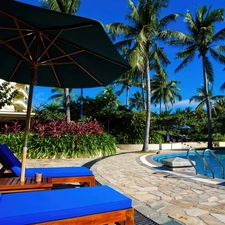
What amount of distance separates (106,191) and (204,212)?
1782mm

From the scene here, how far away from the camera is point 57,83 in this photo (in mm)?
4695

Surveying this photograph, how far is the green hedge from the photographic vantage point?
10.3m

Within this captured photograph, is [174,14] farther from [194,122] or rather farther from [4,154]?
[4,154]

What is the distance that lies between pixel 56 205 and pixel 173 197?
108 inches

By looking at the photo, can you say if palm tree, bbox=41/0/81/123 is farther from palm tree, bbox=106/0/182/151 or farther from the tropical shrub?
the tropical shrub

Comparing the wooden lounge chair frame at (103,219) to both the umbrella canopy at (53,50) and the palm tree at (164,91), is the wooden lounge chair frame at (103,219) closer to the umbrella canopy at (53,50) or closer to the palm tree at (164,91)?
the umbrella canopy at (53,50)

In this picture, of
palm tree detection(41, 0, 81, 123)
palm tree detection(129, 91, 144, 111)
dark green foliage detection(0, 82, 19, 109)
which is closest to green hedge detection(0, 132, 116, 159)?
dark green foliage detection(0, 82, 19, 109)

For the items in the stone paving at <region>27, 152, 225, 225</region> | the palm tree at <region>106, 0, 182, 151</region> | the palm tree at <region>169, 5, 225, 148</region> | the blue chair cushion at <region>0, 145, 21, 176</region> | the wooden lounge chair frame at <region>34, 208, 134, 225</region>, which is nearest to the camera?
the wooden lounge chair frame at <region>34, 208, 134, 225</region>

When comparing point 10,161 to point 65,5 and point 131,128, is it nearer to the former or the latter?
point 65,5

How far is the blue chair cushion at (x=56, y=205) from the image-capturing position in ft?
6.46

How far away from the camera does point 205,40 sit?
19.1 m

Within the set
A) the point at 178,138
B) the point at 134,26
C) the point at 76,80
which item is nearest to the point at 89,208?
the point at 76,80

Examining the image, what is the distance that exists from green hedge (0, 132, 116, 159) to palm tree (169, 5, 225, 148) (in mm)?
12135

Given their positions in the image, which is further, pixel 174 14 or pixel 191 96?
pixel 191 96
